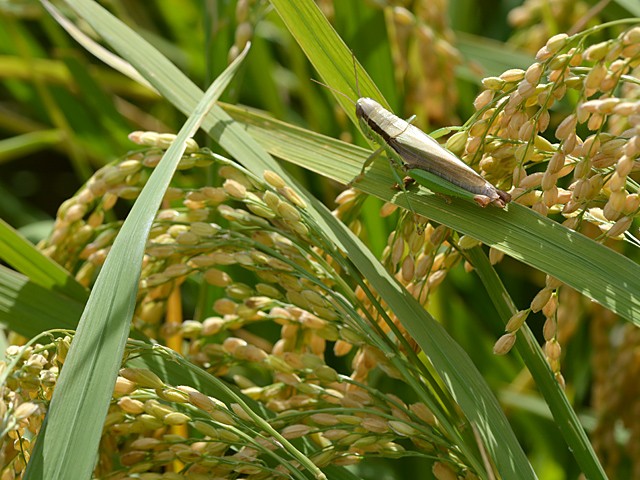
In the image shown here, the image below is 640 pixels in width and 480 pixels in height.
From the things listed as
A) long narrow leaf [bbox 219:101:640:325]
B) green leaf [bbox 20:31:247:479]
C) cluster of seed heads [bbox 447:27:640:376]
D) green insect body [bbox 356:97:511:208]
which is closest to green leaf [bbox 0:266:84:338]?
green leaf [bbox 20:31:247:479]

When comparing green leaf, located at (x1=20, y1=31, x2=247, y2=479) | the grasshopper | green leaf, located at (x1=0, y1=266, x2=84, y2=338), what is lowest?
green leaf, located at (x1=20, y1=31, x2=247, y2=479)

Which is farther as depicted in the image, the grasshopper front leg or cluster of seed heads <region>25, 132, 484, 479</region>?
the grasshopper front leg

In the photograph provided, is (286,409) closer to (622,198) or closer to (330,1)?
(622,198)

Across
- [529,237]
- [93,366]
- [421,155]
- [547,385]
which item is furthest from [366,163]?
[93,366]

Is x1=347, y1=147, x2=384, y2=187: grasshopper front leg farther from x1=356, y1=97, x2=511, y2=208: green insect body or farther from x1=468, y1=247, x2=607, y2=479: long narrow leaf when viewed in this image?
x1=468, y1=247, x2=607, y2=479: long narrow leaf

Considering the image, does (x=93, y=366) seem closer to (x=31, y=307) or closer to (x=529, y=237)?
(x=31, y=307)
